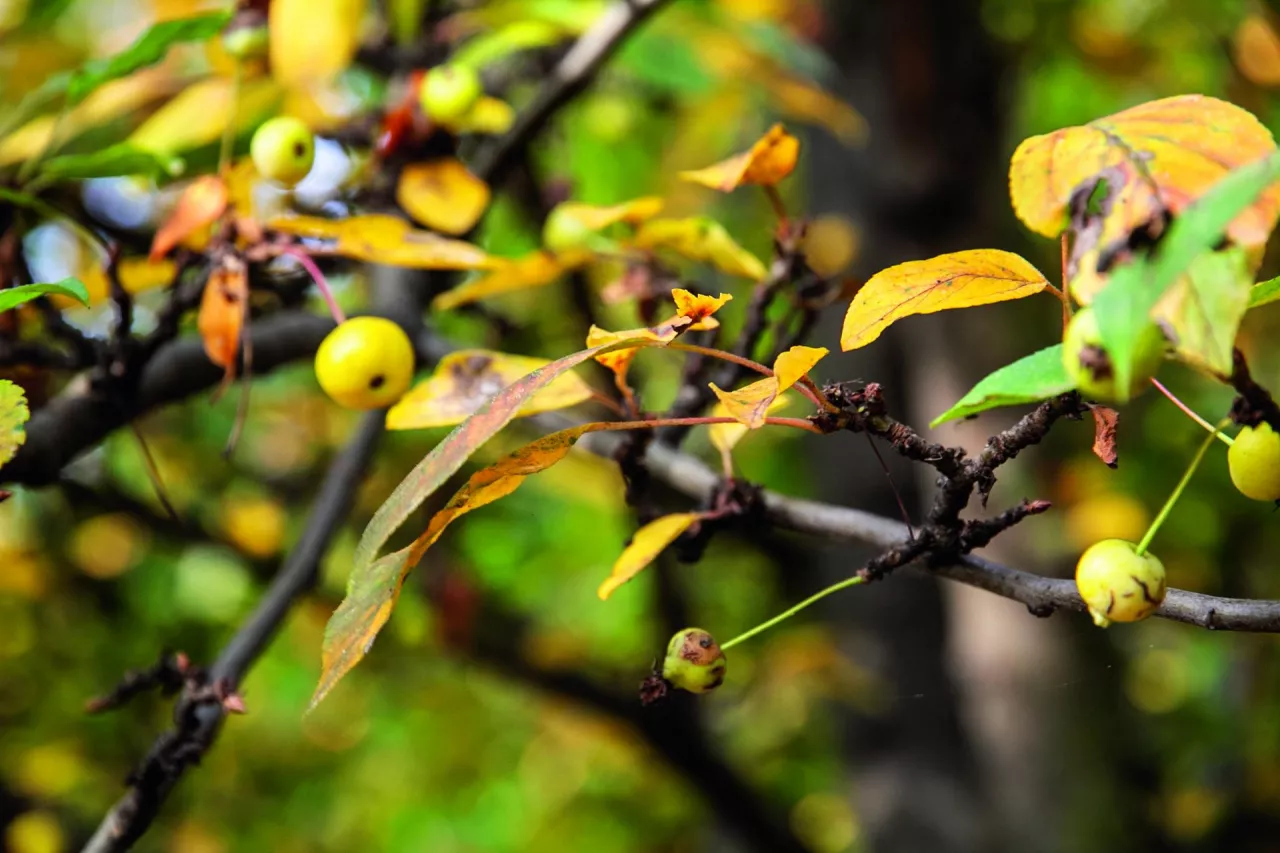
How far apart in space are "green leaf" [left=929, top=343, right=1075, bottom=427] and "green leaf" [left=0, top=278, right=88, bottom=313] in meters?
0.38

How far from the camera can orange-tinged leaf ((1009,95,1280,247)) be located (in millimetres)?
368

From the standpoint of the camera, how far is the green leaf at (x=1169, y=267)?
286 millimetres

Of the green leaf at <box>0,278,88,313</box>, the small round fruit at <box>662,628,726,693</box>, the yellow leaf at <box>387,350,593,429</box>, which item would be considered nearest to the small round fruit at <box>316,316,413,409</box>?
the yellow leaf at <box>387,350,593,429</box>

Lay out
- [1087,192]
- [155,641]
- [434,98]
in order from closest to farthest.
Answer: [1087,192] < [434,98] < [155,641]

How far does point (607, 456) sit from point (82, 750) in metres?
1.26

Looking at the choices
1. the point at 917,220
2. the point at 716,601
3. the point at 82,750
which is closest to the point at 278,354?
the point at 82,750

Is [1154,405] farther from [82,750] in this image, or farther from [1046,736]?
[82,750]

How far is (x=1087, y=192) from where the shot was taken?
0.40 meters

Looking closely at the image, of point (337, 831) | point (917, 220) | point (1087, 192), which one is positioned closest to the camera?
point (1087, 192)

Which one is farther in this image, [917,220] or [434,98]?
[917,220]

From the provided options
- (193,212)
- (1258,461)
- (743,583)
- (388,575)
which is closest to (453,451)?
(388,575)

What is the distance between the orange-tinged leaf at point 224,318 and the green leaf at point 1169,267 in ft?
1.69

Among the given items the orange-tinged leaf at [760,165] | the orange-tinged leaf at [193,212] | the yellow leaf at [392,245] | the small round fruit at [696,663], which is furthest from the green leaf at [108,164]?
the small round fruit at [696,663]

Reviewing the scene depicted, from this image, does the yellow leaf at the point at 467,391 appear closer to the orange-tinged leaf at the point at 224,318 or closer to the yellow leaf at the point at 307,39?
the orange-tinged leaf at the point at 224,318
